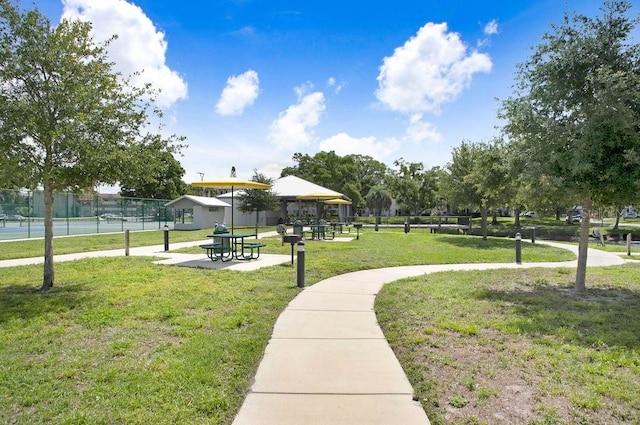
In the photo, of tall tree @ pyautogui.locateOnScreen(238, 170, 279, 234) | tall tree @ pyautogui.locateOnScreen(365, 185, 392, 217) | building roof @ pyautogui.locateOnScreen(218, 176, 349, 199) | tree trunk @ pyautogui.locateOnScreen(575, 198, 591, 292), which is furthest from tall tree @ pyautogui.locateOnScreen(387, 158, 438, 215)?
tree trunk @ pyautogui.locateOnScreen(575, 198, 591, 292)

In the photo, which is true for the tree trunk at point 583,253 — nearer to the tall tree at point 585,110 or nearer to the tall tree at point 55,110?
the tall tree at point 585,110

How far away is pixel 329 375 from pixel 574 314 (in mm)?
4322

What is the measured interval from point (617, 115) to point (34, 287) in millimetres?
10822

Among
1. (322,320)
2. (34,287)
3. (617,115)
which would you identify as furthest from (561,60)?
(34,287)

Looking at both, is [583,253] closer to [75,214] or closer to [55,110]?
[55,110]

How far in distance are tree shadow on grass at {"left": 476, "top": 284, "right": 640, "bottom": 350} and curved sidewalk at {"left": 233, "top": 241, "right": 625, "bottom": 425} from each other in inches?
85.4

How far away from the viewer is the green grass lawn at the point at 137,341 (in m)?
3.48

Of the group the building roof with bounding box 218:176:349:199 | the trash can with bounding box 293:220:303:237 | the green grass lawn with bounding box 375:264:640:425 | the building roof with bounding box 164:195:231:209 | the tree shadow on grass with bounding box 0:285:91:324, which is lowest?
the tree shadow on grass with bounding box 0:285:91:324

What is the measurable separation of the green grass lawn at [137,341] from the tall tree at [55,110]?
227cm

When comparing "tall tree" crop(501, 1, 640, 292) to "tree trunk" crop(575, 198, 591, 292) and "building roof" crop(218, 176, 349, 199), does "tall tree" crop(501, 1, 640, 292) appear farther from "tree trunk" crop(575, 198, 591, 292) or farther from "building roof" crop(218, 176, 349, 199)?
"building roof" crop(218, 176, 349, 199)

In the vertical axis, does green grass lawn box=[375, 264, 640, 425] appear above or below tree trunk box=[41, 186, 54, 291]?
below

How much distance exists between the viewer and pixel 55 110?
7.41 meters

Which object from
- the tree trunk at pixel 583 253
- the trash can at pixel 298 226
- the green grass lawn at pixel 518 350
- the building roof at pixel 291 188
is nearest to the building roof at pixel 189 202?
the building roof at pixel 291 188

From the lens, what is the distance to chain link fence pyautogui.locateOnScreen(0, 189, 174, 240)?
2212 cm
